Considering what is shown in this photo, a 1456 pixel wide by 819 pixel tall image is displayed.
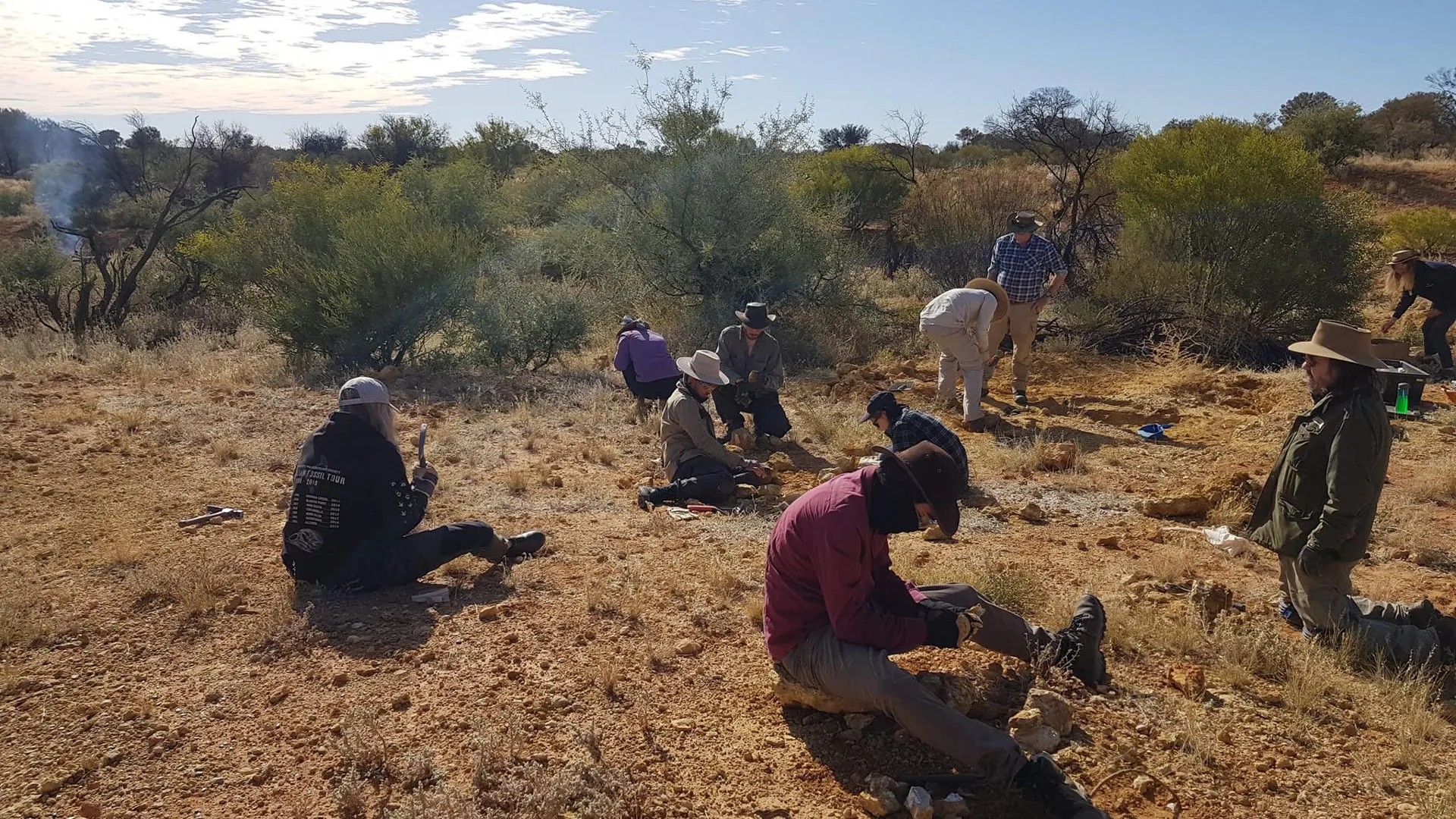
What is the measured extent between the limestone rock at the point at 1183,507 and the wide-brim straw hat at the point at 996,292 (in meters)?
2.78

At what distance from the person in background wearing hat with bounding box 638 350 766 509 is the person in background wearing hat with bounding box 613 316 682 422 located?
1.97 meters

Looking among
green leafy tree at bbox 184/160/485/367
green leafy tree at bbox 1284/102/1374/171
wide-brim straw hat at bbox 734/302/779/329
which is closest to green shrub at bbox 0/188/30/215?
green leafy tree at bbox 184/160/485/367

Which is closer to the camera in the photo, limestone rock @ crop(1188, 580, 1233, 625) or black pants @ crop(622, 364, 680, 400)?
limestone rock @ crop(1188, 580, 1233, 625)

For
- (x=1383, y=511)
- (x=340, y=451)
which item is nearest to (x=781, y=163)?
(x=1383, y=511)

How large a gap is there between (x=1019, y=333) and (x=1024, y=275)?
1.86 ft

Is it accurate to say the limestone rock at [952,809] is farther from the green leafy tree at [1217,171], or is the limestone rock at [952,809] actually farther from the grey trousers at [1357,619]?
the green leafy tree at [1217,171]

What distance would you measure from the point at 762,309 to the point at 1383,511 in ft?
15.4

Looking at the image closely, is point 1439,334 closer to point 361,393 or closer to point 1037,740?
point 1037,740

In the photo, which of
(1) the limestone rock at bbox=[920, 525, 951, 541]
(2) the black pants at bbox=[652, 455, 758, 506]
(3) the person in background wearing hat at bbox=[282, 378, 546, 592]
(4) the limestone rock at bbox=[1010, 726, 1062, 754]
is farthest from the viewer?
(2) the black pants at bbox=[652, 455, 758, 506]

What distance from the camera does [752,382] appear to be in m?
8.03

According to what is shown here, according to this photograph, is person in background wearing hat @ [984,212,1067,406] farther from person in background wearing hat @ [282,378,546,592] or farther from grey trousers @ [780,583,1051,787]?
person in background wearing hat @ [282,378,546,592]

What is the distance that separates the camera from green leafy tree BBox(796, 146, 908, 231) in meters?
21.5

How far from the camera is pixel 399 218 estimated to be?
11898 mm

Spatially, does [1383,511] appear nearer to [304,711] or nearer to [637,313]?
[304,711]
